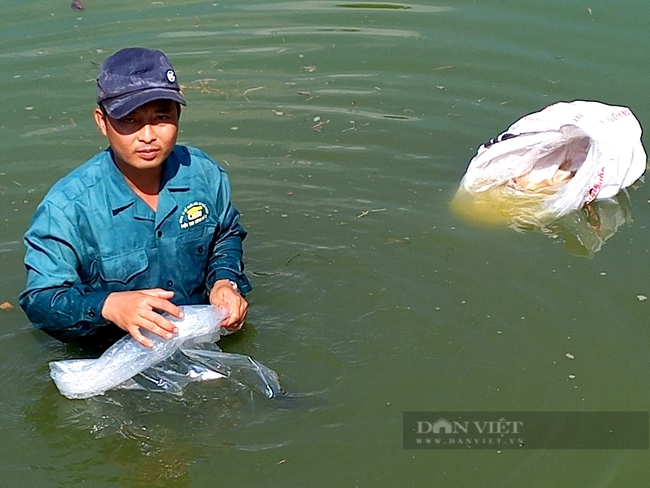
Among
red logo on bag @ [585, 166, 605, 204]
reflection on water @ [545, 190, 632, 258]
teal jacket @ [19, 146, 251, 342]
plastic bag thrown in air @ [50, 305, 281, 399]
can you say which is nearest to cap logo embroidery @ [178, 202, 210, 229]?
teal jacket @ [19, 146, 251, 342]

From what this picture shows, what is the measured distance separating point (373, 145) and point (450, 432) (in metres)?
2.60

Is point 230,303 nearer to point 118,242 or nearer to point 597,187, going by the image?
point 118,242

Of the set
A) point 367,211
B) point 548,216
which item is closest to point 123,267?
point 367,211

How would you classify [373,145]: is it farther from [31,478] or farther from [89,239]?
[31,478]

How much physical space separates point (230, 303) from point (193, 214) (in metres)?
0.42

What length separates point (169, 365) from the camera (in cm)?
386

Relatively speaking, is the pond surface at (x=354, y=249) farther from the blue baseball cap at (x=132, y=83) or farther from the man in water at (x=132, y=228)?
the blue baseball cap at (x=132, y=83)

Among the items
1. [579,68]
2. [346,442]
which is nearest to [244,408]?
[346,442]

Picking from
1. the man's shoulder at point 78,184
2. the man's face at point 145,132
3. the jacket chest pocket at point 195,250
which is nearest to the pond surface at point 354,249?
the jacket chest pocket at point 195,250

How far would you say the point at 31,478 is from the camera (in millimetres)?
3561

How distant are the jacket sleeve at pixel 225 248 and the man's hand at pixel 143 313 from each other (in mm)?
506

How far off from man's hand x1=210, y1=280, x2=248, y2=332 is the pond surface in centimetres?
28

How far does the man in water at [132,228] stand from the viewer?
140 inches

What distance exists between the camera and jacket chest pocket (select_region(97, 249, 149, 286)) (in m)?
3.84
